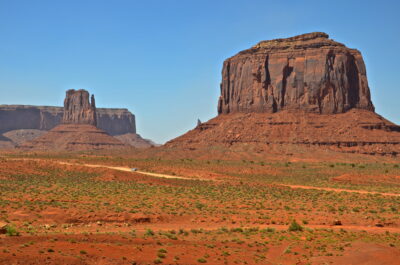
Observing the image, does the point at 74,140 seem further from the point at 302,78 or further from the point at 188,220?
the point at 188,220

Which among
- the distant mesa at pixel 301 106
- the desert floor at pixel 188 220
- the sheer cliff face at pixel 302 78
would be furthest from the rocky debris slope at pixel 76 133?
the desert floor at pixel 188 220

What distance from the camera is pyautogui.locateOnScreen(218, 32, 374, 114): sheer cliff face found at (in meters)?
96.1

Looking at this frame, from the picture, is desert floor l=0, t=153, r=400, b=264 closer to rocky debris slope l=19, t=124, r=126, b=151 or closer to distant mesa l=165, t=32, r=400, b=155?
distant mesa l=165, t=32, r=400, b=155

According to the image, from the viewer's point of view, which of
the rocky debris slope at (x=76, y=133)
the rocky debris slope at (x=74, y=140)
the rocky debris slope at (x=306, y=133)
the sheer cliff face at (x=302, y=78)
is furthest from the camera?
the rocky debris slope at (x=76, y=133)

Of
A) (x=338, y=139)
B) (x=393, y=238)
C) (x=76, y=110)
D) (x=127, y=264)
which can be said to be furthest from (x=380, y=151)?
(x=76, y=110)

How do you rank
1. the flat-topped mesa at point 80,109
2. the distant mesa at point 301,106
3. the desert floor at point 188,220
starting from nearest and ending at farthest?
the desert floor at point 188,220, the distant mesa at point 301,106, the flat-topped mesa at point 80,109

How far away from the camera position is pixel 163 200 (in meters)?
35.0

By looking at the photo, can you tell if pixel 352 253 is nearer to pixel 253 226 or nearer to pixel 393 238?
pixel 393 238

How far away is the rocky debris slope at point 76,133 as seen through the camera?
151375 mm

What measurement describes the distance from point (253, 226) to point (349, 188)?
23002mm

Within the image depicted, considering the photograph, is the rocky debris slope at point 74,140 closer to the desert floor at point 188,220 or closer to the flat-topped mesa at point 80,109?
the flat-topped mesa at point 80,109

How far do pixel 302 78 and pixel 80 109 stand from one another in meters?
93.6

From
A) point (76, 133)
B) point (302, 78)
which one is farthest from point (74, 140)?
point (302, 78)

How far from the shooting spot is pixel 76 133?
15988 cm
